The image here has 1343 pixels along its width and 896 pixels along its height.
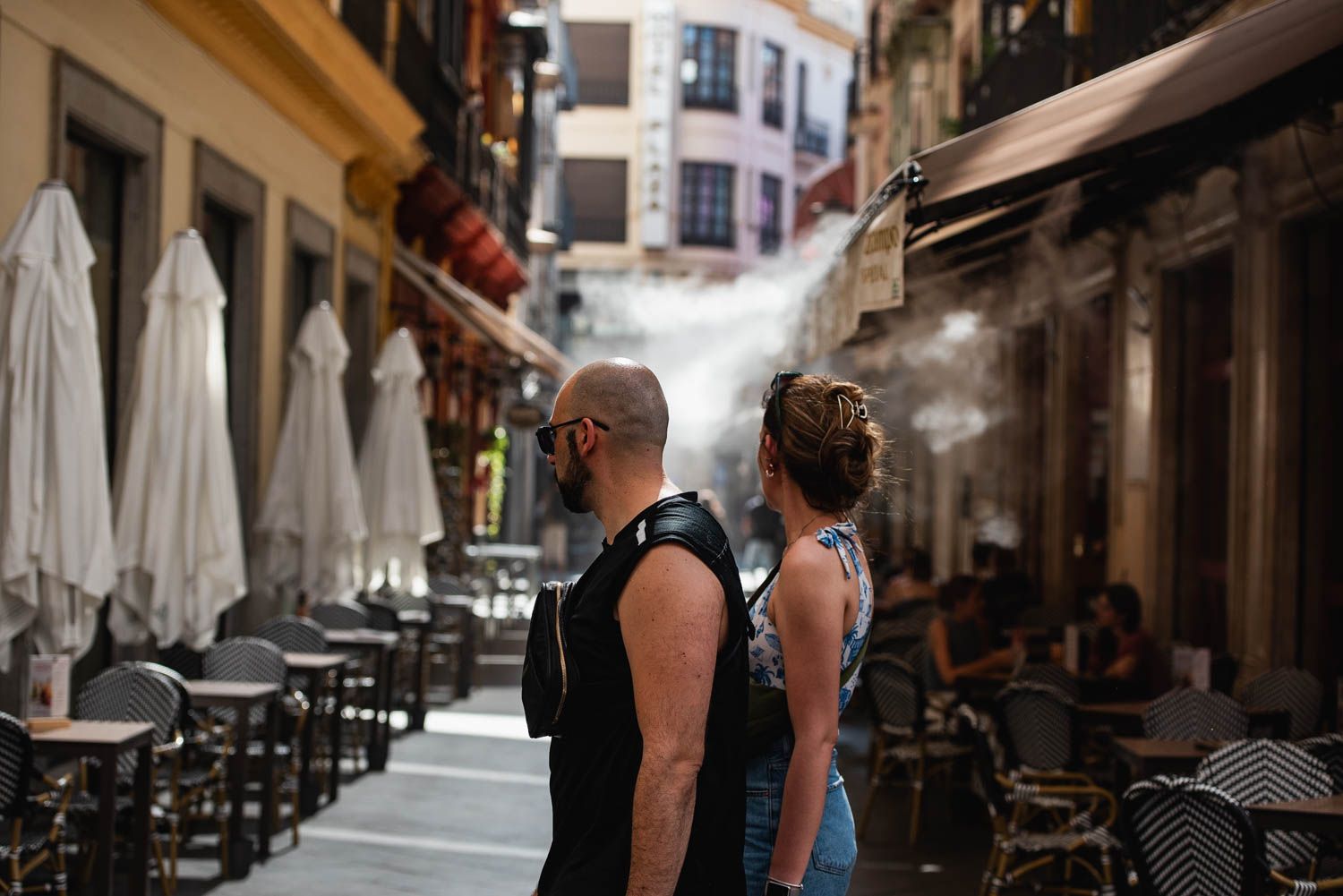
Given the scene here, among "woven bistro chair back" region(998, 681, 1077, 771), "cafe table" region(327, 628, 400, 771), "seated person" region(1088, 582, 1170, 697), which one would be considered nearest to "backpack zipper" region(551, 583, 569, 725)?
"woven bistro chair back" region(998, 681, 1077, 771)

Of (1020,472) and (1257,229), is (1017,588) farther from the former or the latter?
(1020,472)

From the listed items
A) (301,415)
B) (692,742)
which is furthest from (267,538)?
(692,742)

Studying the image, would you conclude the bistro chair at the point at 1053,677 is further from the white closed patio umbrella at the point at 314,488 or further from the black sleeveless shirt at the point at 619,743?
the black sleeveless shirt at the point at 619,743

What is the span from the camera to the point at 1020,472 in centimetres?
1986

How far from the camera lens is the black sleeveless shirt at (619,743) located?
3152mm

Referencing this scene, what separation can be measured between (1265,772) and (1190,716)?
1709 mm

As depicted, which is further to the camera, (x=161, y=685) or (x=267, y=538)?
(x=267, y=538)

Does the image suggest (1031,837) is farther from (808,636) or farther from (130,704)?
(808,636)

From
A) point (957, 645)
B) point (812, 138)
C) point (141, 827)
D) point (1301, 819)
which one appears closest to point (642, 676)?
point (1301, 819)

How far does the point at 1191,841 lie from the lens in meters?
5.29

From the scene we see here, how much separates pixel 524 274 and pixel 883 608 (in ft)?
48.2

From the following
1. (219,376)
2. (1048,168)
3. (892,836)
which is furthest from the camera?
(892,836)

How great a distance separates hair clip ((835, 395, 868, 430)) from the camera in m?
3.70

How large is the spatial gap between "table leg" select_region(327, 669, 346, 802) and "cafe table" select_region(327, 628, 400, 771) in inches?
44.7
